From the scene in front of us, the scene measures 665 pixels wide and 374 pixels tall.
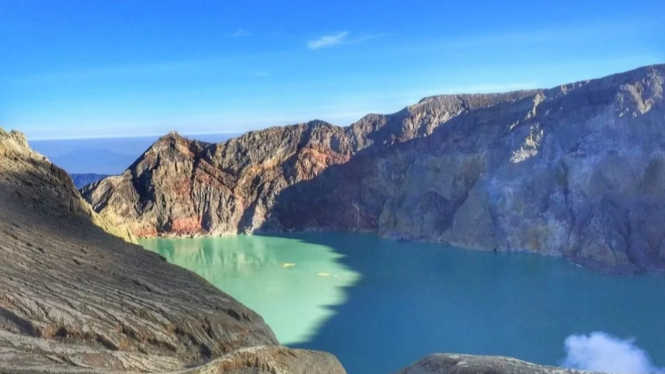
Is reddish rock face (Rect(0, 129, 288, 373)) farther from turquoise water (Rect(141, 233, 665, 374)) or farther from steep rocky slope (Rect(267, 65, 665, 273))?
steep rocky slope (Rect(267, 65, 665, 273))

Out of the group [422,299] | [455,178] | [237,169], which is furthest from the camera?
[237,169]

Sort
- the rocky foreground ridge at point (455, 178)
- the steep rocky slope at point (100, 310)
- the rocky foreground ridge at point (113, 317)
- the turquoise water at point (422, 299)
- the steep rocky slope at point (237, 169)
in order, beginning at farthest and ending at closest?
1. the steep rocky slope at point (237, 169)
2. the rocky foreground ridge at point (455, 178)
3. the turquoise water at point (422, 299)
4. the steep rocky slope at point (100, 310)
5. the rocky foreground ridge at point (113, 317)

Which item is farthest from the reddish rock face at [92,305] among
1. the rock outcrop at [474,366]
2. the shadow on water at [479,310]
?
the shadow on water at [479,310]

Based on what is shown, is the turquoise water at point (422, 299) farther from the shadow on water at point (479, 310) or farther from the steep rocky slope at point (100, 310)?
the steep rocky slope at point (100, 310)

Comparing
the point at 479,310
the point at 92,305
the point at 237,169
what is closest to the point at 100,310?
the point at 92,305

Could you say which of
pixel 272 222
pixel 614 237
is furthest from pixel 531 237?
pixel 272 222

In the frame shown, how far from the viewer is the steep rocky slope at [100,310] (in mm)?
3797

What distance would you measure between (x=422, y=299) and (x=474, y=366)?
16.2 meters

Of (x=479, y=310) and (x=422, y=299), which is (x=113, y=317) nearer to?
(x=479, y=310)

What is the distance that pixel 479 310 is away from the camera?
1731 cm

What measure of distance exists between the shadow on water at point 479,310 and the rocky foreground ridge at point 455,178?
111 inches

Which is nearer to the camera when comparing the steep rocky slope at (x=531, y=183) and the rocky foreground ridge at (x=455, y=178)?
the steep rocky slope at (x=531, y=183)

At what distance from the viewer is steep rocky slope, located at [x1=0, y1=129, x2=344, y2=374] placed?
12.5 feet

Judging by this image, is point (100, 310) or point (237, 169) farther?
point (237, 169)
